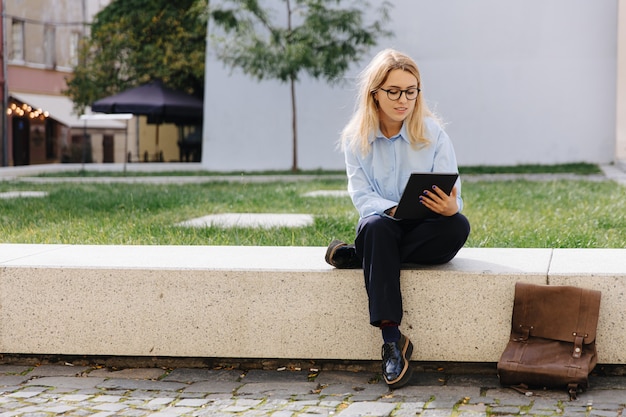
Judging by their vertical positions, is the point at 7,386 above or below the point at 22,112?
below

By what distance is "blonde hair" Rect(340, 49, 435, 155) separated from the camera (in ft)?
14.4

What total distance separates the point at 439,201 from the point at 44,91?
1303 inches

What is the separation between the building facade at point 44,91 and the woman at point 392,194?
2858cm

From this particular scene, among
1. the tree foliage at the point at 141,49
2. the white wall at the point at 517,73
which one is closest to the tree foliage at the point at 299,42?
the white wall at the point at 517,73

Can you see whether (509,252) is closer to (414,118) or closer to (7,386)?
(414,118)

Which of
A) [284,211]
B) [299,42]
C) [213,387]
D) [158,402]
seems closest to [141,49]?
[299,42]

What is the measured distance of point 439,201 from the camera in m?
4.20

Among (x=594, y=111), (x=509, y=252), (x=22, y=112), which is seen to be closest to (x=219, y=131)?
(x=594, y=111)

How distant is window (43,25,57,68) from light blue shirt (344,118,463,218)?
3337cm

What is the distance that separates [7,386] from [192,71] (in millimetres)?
25092

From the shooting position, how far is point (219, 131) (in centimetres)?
2472

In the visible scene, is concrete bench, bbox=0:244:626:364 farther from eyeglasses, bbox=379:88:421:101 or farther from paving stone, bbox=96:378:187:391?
eyeglasses, bbox=379:88:421:101

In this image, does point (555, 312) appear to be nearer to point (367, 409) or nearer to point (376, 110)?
point (367, 409)

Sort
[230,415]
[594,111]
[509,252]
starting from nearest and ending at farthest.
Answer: [230,415] → [509,252] → [594,111]
